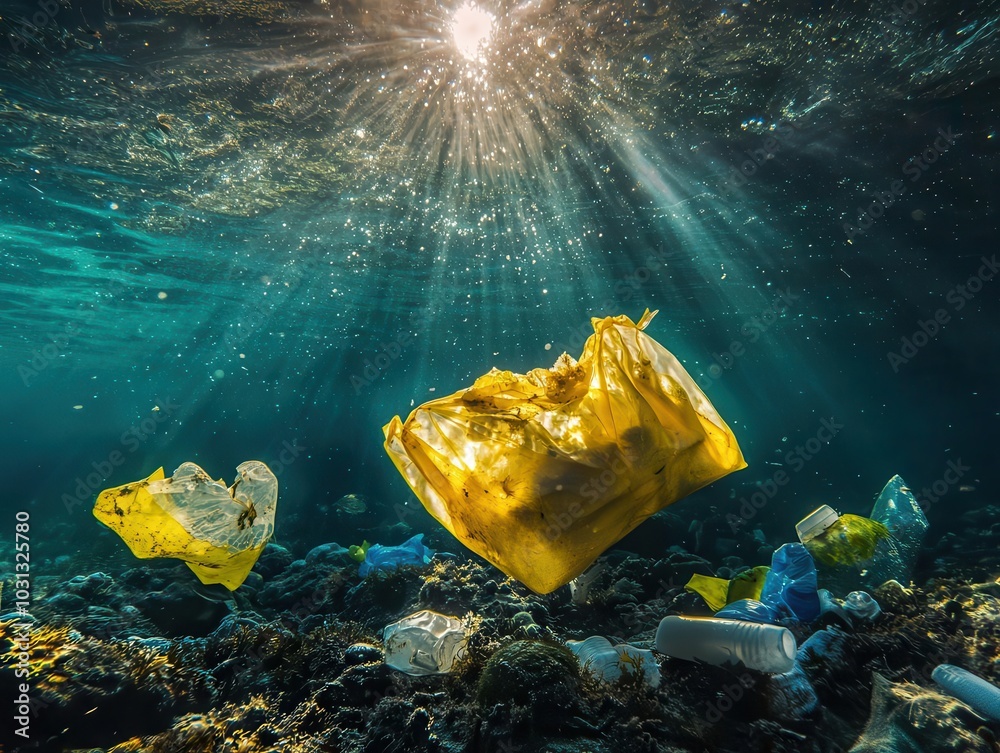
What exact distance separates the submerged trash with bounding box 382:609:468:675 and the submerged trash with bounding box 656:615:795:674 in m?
1.95

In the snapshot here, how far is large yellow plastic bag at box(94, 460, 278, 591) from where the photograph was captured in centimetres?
372

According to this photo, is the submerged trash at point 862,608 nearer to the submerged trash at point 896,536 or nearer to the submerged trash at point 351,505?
the submerged trash at point 896,536

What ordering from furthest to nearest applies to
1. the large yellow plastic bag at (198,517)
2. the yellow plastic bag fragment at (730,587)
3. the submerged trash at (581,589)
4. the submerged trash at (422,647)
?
the submerged trash at (581,589), the yellow plastic bag fragment at (730,587), the submerged trash at (422,647), the large yellow plastic bag at (198,517)

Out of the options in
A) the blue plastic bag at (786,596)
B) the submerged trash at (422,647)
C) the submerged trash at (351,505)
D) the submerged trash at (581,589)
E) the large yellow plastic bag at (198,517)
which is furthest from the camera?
the submerged trash at (351,505)

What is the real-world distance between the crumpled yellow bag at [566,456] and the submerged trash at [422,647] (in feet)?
5.44

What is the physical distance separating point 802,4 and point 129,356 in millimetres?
50839

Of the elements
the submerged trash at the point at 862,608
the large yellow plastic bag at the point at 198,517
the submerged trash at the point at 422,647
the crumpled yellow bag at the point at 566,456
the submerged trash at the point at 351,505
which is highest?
the submerged trash at the point at 351,505

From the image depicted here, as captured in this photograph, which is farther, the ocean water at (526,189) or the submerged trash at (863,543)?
the ocean water at (526,189)

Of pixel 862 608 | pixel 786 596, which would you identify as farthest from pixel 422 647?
pixel 862 608

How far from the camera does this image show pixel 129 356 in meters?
38.4

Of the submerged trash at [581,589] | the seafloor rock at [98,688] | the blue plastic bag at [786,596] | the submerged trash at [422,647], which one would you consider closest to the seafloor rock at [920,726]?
the blue plastic bag at [786,596]

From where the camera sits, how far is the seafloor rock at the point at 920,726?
264 centimetres

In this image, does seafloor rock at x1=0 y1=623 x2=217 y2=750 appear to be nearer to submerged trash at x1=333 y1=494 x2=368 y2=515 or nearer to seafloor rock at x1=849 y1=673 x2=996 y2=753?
seafloor rock at x1=849 y1=673 x2=996 y2=753

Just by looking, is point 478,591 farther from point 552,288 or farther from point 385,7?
point 552,288
